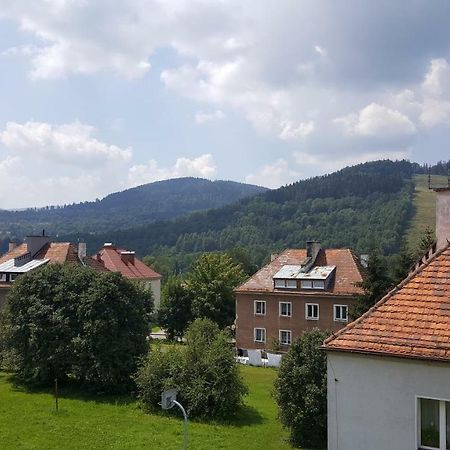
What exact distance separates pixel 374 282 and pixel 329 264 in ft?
52.6

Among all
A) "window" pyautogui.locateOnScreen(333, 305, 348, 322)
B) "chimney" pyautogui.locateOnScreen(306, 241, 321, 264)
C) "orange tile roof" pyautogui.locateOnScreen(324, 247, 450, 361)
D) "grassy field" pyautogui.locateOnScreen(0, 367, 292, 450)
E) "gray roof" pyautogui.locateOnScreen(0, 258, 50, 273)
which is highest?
"chimney" pyautogui.locateOnScreen(306, 241, 321, 264)

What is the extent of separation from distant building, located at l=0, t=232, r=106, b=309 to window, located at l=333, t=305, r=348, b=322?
23142 mm

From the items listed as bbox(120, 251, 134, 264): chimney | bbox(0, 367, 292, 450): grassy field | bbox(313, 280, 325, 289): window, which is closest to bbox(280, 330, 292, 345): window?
bbox(313, 280, 325, 289): window

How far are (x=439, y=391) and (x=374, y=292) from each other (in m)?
26.1

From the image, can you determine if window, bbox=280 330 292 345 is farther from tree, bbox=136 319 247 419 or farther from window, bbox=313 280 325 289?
tree, bbox=136 319 247 419

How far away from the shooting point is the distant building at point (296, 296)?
161 ft

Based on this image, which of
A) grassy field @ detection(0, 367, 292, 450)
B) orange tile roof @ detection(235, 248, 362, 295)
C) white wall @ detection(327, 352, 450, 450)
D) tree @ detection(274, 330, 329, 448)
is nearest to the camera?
white wall @ detection(327, 352, 450, 450)

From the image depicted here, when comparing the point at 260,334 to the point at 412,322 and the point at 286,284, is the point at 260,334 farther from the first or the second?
the point at 412,322

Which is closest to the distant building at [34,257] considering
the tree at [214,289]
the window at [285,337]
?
the tree at [214,289]

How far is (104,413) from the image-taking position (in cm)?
3100

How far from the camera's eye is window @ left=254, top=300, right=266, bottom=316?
52.3 meters

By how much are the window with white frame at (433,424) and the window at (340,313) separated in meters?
38.7

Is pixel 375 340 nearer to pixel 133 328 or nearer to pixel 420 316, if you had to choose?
pixel 420 316

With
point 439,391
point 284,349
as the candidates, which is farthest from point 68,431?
point 284,349
